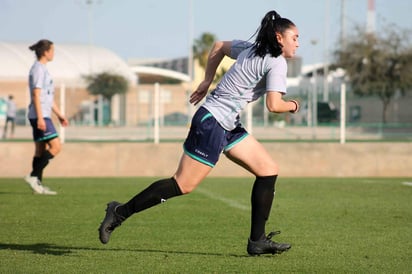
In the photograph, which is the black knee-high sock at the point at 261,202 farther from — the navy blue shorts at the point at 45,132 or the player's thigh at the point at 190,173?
the navy blue shorts at the point at 45,132

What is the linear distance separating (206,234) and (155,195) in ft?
5.68

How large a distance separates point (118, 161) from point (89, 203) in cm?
829

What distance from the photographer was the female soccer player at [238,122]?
7.26 m

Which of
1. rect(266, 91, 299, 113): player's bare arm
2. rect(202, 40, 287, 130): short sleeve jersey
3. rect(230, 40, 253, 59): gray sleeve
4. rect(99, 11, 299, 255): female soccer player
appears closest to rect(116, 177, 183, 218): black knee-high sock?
rect(99, 11, 299, 255): female soccer player

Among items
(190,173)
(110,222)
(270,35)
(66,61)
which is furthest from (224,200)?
(66,61)

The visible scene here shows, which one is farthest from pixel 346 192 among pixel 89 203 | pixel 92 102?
pixel 92 102

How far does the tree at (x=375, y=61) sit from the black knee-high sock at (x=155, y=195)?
4405cm

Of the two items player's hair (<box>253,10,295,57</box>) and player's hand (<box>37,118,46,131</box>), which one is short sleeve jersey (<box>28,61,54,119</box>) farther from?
player's hair (<box>253,10,295,57</box>)

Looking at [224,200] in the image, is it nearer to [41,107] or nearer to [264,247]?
[41,107]

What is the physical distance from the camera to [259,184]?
7.66m

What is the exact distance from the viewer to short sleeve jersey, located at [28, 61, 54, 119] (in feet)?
43.1

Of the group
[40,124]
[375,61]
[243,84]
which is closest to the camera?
[243,84]

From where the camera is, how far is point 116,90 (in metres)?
39.7

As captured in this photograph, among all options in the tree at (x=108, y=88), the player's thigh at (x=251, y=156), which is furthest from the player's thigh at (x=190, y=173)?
the tree at (x=108, y=88)
